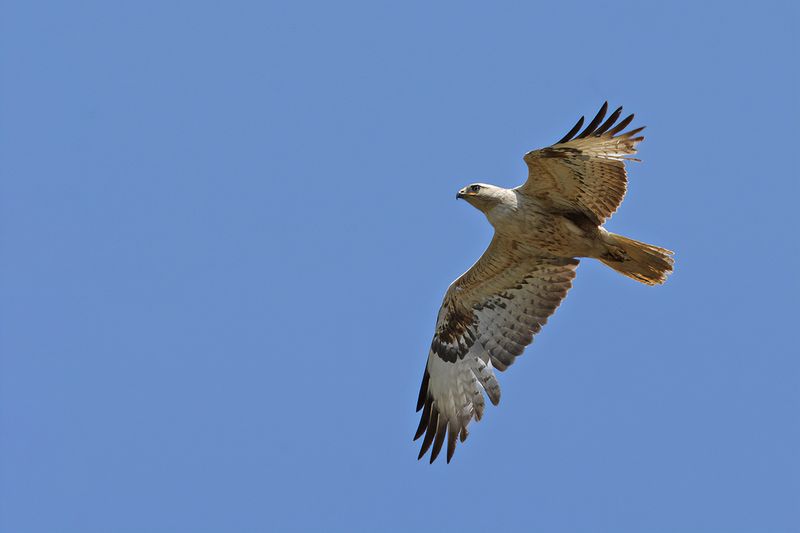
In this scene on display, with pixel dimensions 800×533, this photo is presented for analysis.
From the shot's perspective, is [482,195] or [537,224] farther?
[537,224]

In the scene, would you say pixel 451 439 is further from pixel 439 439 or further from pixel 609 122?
pixel 609 122

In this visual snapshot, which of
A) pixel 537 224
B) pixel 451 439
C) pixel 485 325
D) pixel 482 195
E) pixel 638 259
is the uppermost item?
pixel 482 195

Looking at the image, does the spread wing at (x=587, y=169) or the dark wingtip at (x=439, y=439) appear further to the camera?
the dark wingtip at (x=439, y=439)

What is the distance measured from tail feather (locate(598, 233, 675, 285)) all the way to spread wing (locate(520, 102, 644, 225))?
0.96 feet

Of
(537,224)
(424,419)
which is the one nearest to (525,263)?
(537,224)

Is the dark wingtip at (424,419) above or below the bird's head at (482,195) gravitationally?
below

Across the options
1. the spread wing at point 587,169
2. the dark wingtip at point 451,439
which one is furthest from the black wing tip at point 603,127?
the dark wingtip at point 451,439

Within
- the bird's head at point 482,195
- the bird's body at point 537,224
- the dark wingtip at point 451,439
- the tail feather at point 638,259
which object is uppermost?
the bird's head at point 482,195

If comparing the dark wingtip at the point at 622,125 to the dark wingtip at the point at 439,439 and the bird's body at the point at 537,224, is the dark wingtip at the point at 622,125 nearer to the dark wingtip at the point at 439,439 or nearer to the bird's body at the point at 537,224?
the bird's body at the point at 537,224

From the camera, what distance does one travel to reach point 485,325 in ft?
39.9

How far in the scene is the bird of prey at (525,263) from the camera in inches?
428

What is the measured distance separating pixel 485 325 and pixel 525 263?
80 centimetres

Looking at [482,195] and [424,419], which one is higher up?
[482,195]

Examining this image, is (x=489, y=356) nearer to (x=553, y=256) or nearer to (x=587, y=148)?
(x=553, y=256)
